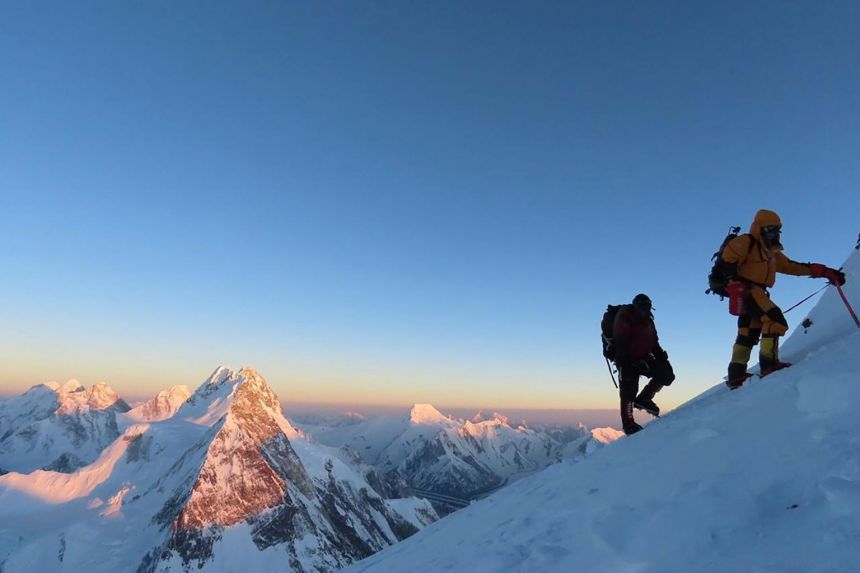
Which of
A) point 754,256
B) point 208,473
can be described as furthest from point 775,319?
point 208,473

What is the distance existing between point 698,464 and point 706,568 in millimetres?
1931

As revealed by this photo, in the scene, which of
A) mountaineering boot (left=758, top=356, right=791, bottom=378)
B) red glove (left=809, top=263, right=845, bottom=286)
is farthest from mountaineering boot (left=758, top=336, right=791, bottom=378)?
red glove (left=809, top=263, right=845, bottom=286)

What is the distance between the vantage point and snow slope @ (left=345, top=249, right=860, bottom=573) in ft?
12.9

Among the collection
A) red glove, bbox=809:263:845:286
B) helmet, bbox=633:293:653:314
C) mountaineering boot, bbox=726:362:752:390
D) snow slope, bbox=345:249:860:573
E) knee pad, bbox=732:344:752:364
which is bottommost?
Result: snow slope, bbox=345:249:860:573

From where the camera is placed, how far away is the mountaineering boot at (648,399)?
1138 centimetres

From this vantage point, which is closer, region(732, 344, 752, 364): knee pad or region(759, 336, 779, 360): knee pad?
region(759, 336, 779, 360): knee pad

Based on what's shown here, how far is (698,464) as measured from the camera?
560 centimetres

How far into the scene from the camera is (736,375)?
31.7ft

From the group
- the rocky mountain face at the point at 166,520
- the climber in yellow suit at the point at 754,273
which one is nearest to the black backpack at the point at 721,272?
the climber in yellow suit at the point at 754,273

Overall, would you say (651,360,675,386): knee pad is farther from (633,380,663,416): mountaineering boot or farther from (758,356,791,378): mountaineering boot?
(758,356,791,378): mountaineering boot

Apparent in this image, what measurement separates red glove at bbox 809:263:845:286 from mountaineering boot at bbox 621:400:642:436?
15.3ft

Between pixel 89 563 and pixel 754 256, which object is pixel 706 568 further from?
pixel 89 563

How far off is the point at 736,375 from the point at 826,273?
9.76 ft

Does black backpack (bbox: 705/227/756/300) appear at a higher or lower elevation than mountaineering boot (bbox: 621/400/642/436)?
higher
